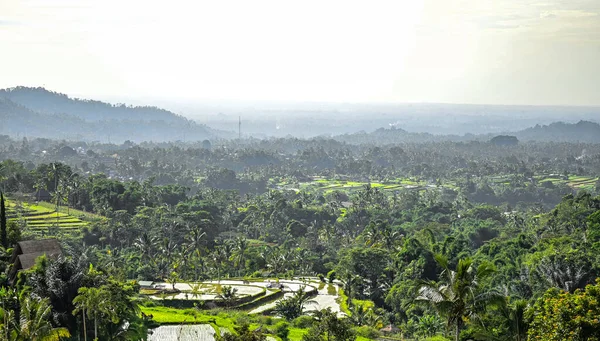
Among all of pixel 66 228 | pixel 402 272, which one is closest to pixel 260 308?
pixel 402 272

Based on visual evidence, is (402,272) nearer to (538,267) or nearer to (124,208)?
(538,267)

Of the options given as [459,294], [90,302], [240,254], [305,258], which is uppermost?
[459,294]

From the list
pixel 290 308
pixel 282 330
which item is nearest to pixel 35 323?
pixel 282 330

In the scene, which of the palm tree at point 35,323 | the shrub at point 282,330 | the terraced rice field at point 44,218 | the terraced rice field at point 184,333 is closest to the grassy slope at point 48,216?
the terraced rice field at point 44,218

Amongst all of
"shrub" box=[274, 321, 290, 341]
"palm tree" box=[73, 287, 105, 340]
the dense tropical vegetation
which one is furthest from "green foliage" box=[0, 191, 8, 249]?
"shrub" box=[274, 321, 290, 341]

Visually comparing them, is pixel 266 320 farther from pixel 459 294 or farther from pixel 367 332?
pixel 459 294

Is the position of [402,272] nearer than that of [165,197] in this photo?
Yes

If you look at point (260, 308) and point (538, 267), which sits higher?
point (538, 267)

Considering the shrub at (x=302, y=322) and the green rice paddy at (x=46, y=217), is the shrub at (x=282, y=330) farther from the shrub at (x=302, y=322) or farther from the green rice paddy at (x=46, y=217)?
the green rice paddy at (x=46, y=217)
